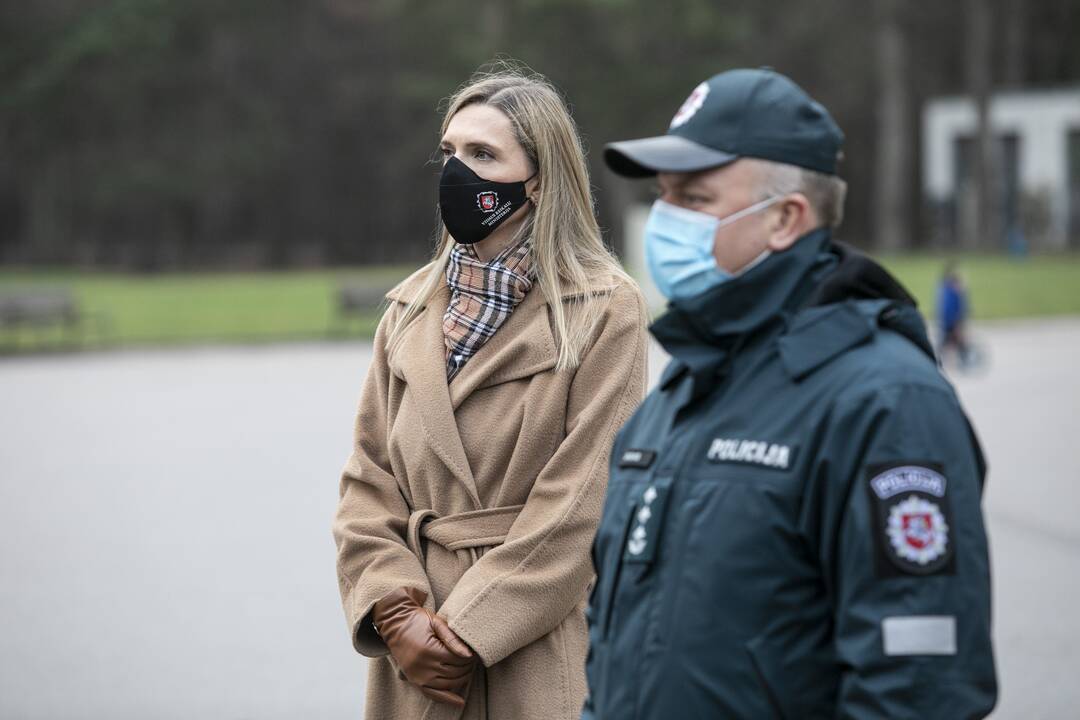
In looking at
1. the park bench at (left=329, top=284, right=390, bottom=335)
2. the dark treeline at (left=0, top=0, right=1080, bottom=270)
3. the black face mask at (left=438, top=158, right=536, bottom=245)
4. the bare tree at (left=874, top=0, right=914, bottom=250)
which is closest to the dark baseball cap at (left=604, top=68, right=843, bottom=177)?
the black face mask at (left=438, top=158, right=536, bottom=245)

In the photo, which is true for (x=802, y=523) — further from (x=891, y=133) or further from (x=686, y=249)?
(x=891, y=133)

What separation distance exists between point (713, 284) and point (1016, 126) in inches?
2101

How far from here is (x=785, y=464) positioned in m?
2.04

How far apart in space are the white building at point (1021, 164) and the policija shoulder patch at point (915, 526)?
4639cm

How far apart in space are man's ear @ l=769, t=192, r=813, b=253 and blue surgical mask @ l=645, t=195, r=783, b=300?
0.06 ft

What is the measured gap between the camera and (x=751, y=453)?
2064 millimetres

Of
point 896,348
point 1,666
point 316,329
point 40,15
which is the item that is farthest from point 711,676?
point 40,15

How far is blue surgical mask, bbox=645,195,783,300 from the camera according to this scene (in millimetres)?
2207

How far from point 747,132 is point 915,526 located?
641 mm

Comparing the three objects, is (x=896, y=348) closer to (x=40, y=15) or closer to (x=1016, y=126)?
(x=1016, y=126)

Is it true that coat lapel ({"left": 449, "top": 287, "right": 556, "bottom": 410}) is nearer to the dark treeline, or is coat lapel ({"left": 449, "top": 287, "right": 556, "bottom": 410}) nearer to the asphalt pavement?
the asphalt pavement

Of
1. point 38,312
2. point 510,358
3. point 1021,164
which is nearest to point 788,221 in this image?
point 510,358

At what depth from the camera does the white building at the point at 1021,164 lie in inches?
1858

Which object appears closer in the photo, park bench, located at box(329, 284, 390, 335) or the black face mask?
the black face mask
